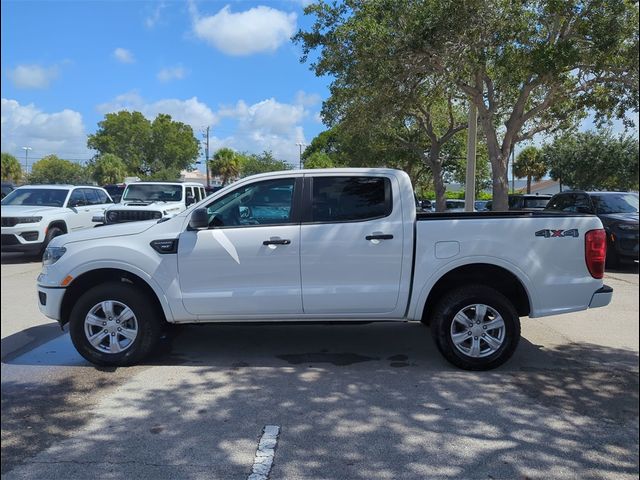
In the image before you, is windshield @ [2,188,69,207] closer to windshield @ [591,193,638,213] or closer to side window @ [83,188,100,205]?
side window @ [83,188,100,205]

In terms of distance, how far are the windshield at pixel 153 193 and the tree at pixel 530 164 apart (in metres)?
40.2

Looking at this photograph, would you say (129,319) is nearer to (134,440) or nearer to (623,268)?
(134,440)

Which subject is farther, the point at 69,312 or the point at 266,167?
the point at 266,167

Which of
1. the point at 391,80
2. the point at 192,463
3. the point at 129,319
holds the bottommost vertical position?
the point at 192,463

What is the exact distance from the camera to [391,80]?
13125mm

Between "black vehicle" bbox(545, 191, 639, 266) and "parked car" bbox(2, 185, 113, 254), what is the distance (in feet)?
37.8

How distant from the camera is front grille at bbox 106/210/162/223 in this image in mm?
12797

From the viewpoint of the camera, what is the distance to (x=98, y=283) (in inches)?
207

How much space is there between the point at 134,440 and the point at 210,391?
3.11 feet

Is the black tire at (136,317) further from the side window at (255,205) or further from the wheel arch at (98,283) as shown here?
the side window at (255,205)

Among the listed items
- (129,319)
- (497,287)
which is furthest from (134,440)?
(497,287)

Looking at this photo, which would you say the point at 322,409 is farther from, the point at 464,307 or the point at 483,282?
the point at 483,282

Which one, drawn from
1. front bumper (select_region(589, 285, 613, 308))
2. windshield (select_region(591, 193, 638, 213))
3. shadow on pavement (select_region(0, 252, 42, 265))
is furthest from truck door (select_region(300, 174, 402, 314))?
shadow on pavement (select_region(0, 252, 42, 265))

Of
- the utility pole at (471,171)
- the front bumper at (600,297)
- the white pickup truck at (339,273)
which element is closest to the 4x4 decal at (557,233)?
the white pickup truck at (339,273)
